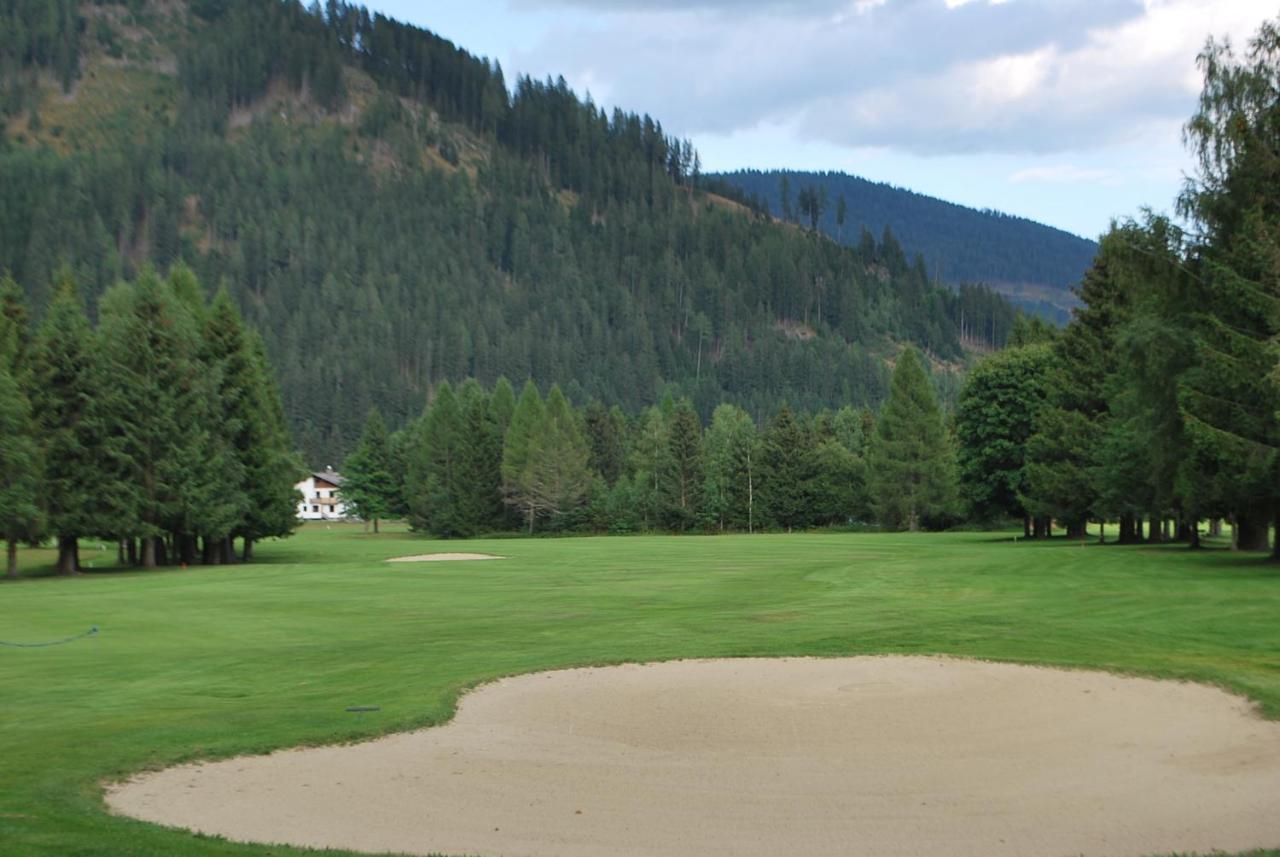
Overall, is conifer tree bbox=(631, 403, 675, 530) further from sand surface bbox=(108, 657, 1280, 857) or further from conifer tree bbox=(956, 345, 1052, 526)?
sand surface bbox=(108, 657, 1280, 857)

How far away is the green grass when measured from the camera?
16984 millimetres

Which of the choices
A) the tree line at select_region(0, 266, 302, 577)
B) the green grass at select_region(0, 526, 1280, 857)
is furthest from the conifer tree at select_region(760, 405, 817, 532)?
the green grass at select_region(0, 526, 1280, 857)

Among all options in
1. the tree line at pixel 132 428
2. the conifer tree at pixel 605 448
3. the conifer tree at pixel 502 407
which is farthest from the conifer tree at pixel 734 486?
the tree line at pixel 132 428

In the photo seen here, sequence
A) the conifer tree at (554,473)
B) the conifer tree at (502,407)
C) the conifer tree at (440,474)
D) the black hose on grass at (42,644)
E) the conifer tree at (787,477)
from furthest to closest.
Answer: the conifer tree at (502,407), the conifer tree at (554,473), the conifer tree at (440,474), the conifer tree at (787,477), the black hose on grass at (42,644)

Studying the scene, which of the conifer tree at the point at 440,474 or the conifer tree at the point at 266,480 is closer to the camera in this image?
the conifer tree at the point at 266,480

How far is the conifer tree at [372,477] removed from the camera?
144625mm

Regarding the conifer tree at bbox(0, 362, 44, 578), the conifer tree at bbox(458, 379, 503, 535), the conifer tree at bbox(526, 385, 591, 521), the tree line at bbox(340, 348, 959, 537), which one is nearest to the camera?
the conifer tree at bbox(0, 362, 44, 578)

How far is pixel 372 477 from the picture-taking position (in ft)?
474

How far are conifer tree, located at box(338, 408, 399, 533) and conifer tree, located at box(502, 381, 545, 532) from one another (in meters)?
17.3

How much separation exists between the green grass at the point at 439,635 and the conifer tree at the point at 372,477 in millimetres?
87083

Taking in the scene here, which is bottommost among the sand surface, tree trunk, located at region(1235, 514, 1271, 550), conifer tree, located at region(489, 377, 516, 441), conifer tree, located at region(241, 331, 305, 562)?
the sand surface

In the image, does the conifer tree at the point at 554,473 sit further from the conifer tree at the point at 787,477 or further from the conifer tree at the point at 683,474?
the conifer tree at the point at 787,477

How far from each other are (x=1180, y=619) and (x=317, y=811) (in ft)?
76.4

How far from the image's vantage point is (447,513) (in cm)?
13212
